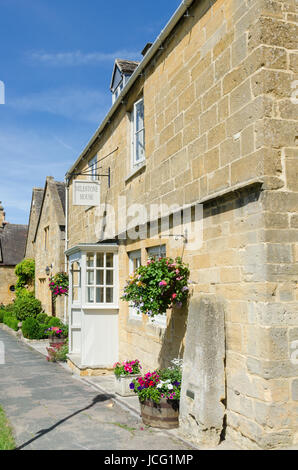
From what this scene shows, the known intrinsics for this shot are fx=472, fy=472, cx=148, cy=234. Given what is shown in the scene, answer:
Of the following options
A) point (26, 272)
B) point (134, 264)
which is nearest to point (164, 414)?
point (134, 264)

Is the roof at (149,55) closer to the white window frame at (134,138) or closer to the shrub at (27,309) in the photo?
the white window frame at (134,138)

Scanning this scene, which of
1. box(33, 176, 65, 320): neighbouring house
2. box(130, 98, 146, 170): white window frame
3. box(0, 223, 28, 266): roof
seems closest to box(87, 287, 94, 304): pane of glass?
box(130, 98, 146, 170): white window frame

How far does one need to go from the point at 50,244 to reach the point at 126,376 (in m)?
13.9

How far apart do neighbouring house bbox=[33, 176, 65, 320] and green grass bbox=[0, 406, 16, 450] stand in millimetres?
12668

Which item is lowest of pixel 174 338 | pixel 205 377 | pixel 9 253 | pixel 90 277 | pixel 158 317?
pixel 205 377

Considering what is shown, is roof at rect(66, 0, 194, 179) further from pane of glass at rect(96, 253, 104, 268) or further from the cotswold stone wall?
the cotswold stone wall

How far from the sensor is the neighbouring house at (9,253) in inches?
1381

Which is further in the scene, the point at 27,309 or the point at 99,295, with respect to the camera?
the point at 27,309

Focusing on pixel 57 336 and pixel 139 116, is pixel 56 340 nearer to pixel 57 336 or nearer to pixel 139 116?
pixel 57 336

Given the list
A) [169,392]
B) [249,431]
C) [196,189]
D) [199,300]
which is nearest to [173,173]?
[196,189]

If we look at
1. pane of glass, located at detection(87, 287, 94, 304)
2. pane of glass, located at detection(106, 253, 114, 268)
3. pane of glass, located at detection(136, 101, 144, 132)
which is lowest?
pane of glass, located at detection(87, 287, 94, 304)

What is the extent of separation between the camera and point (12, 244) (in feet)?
128

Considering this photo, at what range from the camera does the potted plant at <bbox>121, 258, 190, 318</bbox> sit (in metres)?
6.98

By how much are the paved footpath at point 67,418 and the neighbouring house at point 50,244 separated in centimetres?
889
